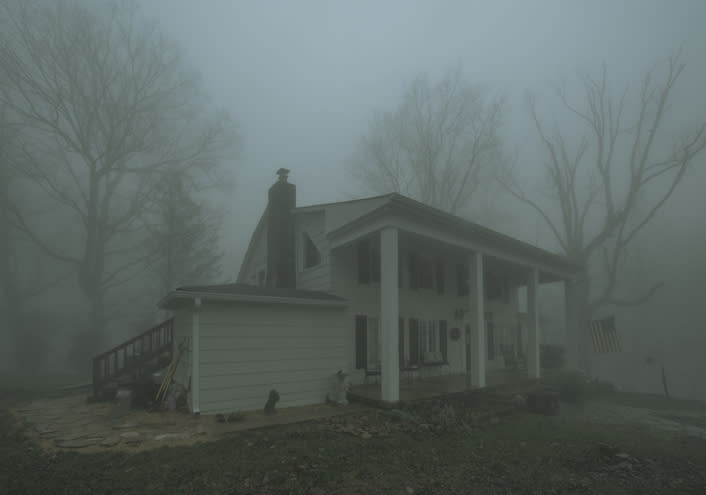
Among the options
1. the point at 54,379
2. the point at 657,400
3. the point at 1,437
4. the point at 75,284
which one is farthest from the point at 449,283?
the point at 75,284

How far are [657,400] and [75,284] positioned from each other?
85.2ft

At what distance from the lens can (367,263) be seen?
472 inches

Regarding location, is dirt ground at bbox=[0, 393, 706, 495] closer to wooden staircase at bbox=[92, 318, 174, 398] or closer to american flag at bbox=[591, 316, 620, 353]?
wooden staircase at bbox=[92, 318, 174, 398]

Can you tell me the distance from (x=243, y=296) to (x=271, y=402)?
7.49ft

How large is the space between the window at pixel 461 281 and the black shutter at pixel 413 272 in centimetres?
255

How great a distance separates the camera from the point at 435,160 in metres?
26.3

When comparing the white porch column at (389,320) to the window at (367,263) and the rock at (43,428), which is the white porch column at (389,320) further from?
the rock at (43,428)

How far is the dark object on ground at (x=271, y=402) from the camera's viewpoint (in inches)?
344

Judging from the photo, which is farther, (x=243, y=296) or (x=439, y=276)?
(x=439, y=276)

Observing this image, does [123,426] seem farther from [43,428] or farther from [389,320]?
[389,320]

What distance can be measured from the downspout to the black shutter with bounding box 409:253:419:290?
706 cm

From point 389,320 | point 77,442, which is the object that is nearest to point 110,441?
point 77,442

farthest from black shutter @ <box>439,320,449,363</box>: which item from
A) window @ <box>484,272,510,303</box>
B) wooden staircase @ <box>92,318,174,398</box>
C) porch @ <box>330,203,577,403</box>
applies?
wooden staircase @ <box>92,318,174,398</box>

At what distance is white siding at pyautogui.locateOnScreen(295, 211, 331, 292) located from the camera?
1173 cm
